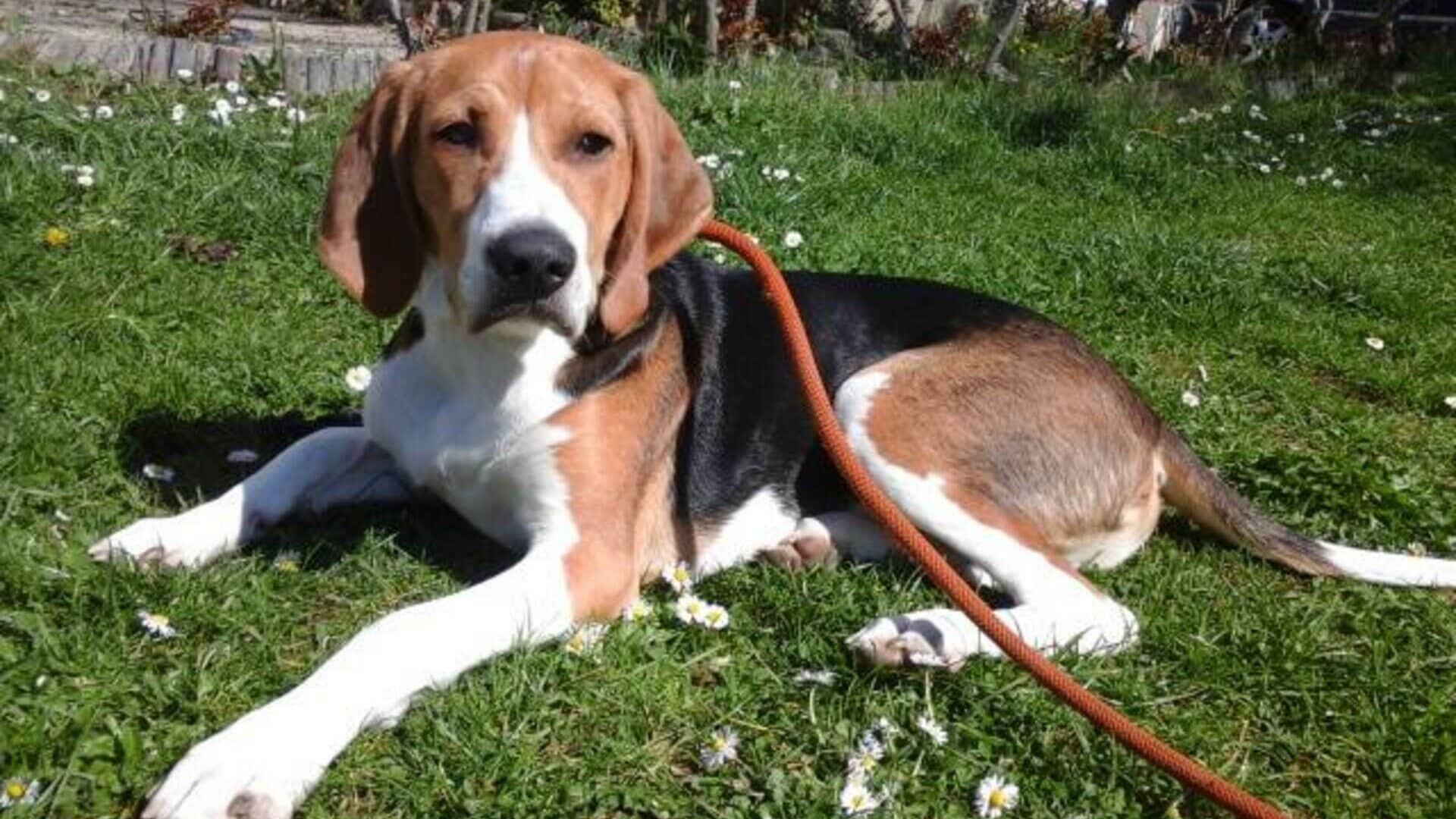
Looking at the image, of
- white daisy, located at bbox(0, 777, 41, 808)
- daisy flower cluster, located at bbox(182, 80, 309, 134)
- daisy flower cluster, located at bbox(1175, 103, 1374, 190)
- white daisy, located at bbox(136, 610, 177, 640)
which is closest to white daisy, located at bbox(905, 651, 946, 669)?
white daisy, located at bbox(136, 610, 177, 640)

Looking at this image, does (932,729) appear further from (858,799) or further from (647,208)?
(647,208)

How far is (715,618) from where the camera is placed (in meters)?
3.21

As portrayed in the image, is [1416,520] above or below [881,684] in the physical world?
below

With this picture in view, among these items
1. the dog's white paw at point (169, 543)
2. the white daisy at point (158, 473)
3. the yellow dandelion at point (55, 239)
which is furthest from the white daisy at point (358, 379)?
the yellow dandelion at point (55, 239)

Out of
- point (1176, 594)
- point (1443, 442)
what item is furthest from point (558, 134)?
point (1443, 442)

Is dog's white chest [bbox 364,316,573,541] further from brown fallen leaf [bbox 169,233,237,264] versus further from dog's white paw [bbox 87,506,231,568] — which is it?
brown fallen leaf [bbox 169,233,237,264]

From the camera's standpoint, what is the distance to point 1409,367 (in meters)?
5.75

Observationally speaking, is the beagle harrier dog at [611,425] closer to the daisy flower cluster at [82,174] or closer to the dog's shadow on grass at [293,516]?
the dog's shadow on grass at [293,516]

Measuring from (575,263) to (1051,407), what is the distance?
153 cm

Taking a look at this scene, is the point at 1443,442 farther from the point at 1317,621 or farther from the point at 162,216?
the point at 162,216

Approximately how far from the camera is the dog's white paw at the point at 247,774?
2.24 m

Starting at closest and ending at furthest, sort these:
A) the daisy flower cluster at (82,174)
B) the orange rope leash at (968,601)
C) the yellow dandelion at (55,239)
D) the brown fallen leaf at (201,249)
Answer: the orange rope leash at (968,601) < the yellow dandelion at (55,239) < the brown fallen leaf at (201,249) < the daisy flower cluster at (82,174)

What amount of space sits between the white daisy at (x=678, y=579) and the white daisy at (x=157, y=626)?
115 cm

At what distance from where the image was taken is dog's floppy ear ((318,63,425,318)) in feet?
10.2
